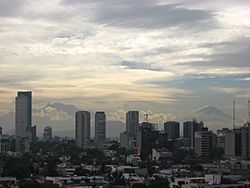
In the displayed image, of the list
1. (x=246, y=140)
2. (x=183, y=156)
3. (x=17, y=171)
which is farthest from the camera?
(x=183, y=156)

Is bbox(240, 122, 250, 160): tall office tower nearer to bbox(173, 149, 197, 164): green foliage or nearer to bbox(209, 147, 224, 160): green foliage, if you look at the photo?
bbox(209, 147, 224, 160): green foliage

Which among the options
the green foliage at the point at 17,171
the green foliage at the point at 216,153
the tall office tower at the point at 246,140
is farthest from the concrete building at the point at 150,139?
the green foliage at the point at 17,171

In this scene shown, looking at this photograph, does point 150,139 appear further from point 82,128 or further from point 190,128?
point 82,128

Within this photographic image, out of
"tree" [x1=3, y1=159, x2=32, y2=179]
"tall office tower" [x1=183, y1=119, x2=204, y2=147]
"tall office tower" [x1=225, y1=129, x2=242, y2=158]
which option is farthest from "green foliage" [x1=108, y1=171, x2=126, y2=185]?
"tall office tower" [x1=183, y1=119, x2=204, y2=147]

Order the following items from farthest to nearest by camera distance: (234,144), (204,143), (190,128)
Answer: (190,128), (204,143), (234,144)

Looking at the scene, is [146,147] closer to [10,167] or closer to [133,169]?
[133,169]

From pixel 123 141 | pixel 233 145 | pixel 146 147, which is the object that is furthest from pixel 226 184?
pixel 123 141

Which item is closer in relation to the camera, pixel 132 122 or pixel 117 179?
pixel 117 179

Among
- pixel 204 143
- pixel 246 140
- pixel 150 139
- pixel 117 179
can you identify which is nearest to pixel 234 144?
pixel 246 140
